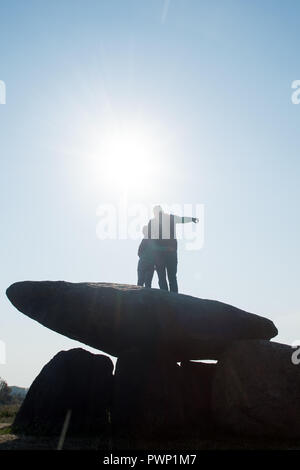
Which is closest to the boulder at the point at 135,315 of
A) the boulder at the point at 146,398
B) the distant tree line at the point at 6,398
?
the boulder at the point at 146,398

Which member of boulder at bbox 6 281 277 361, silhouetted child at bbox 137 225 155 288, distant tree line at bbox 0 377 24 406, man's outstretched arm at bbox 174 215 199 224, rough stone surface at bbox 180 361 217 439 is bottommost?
distant tree line at bbox 0 377 24 406

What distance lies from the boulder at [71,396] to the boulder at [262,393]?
10.2ft

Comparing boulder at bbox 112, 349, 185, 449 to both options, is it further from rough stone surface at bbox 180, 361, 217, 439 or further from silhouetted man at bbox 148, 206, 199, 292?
silhouetted man at bbox 148, 206, 199, 292

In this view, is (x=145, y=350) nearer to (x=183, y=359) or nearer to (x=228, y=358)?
(x=183, y=359)

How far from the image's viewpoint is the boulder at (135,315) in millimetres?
12141

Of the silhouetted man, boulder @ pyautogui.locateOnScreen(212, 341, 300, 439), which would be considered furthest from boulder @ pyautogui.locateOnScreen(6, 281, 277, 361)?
the silhouetted man

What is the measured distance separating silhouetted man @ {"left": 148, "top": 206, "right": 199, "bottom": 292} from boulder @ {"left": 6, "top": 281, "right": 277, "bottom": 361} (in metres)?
2.41

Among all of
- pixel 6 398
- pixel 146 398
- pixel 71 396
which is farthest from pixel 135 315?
pixel 6 398

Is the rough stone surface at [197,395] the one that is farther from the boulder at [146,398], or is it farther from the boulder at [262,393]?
the boulder at [262,393]

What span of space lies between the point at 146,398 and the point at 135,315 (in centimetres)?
214

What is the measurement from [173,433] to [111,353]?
406 cm

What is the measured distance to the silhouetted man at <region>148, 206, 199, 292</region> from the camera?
50.6ft

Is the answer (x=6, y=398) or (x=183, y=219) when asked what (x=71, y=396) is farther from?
(x=6, y=398)
